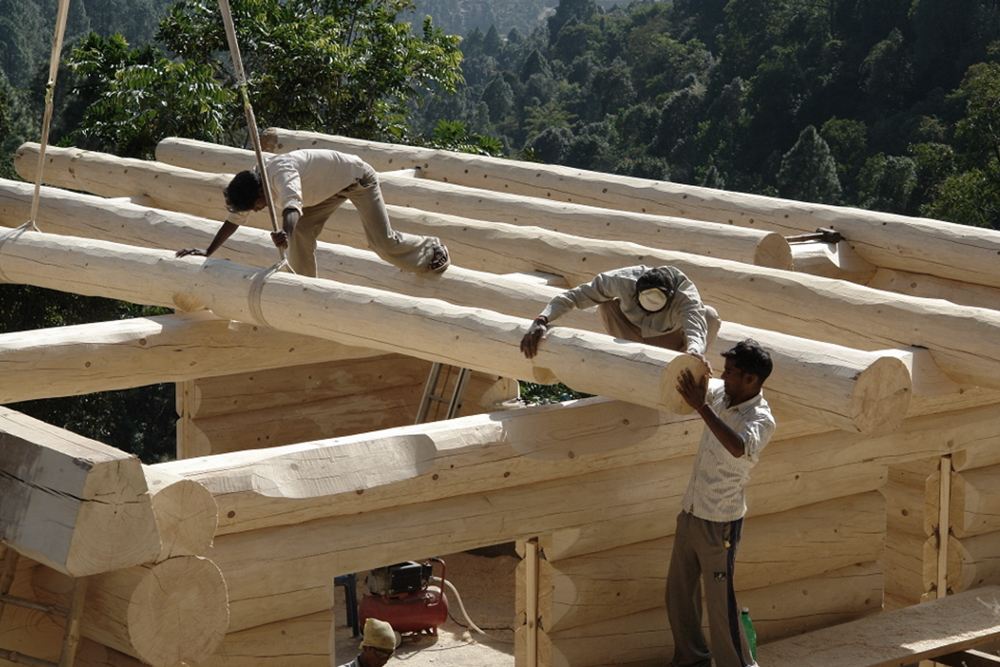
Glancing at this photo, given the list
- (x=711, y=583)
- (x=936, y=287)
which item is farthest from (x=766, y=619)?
(x=936, y=287)

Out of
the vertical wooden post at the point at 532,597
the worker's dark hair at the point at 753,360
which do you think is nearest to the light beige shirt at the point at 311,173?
the vertical wooden post at the point at 532,597

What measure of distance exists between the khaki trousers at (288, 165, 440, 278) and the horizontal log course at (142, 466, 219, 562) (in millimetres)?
3128

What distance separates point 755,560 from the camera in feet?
22.3

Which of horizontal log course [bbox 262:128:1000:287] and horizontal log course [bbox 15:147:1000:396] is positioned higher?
horizontal log course [bbox 262:128:1000:287]

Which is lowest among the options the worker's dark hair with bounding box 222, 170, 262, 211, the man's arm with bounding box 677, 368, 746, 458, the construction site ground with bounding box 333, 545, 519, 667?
the construction site ground with bounding box 333, 545, 519, 667

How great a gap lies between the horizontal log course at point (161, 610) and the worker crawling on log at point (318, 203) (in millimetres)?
2975

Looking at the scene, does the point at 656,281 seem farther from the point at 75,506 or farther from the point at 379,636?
the point at 75,506

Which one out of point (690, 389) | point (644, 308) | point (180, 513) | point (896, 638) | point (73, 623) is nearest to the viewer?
point (73, 623)

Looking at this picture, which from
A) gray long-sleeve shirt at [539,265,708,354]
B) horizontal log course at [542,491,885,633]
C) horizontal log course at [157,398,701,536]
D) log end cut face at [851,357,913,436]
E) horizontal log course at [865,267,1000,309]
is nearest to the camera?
horizontal log course at [157,398,701,536]

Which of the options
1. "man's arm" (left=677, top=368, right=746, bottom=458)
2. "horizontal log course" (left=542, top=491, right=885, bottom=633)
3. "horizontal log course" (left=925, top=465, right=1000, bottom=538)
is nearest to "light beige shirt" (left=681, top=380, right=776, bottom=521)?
"man's arm" (left=677, top=368, right=746, bottom=458)

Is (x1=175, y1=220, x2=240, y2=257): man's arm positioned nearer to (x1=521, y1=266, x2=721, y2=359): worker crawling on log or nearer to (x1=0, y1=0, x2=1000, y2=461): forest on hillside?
(x1=521, y1=266, x2=721, y2=359): worker crawling on log

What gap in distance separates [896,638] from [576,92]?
61.9 metres

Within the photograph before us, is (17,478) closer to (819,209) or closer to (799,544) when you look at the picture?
(799,544)

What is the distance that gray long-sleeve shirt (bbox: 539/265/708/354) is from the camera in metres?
6.12
